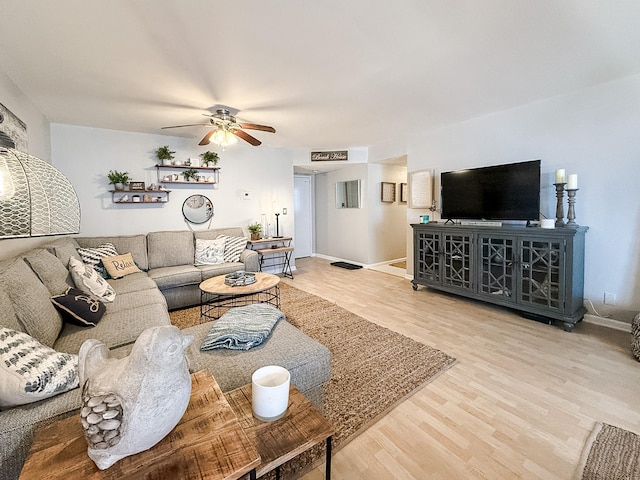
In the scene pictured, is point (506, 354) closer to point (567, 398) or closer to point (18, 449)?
point (567, 398)

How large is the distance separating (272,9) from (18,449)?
87.6 inches

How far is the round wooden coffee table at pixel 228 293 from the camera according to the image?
8.93 feet

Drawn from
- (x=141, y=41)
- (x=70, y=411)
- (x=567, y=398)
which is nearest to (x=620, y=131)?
(x=567, y=398)

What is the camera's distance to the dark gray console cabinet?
2.71m

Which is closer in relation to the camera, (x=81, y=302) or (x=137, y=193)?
(x=81, y=302)

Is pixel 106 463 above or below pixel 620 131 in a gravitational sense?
below

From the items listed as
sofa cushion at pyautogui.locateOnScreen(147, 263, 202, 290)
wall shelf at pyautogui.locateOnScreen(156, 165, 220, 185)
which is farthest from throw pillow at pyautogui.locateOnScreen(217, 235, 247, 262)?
wall shelf at pyautogui.locateOnScreen(156, 165, 220, 185)

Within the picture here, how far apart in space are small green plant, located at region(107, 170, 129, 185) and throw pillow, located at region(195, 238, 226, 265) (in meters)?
1.23

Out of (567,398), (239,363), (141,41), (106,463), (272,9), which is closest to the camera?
(106,463)

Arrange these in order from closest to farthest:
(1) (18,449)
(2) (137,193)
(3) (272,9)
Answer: (1) (18,449), (3) (272,9), (2) (137,193)

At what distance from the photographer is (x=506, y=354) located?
2328 mm

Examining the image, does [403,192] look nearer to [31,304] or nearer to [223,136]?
[223,136]

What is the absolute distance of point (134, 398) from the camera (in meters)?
0.74

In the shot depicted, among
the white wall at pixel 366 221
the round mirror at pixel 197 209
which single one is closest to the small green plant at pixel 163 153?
the round mirror at pixel 197 209
